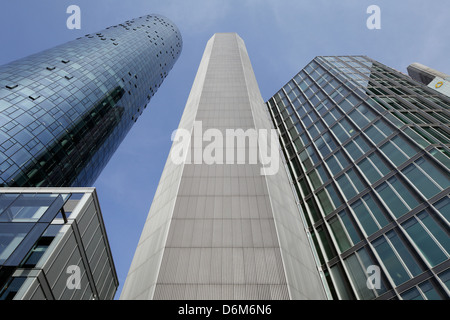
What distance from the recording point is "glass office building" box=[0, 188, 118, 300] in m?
16.4

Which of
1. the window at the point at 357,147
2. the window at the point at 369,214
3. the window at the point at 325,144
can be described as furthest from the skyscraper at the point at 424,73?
the window at the point at 369,214

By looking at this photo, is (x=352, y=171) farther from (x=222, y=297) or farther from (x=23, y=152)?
(x=23, y=152)

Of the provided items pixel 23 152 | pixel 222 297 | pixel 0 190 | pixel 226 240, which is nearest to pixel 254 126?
pixel 226 240

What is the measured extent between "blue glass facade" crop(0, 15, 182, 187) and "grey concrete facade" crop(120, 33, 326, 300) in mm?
30611

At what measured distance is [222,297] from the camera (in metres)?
12.6

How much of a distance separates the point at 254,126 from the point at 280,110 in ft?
86.5

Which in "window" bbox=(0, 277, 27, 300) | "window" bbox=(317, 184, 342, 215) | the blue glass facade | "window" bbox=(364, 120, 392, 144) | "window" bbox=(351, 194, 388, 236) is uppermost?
the blue glass facade

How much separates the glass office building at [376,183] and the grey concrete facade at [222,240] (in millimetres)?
5823

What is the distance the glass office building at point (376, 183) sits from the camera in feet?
59.2

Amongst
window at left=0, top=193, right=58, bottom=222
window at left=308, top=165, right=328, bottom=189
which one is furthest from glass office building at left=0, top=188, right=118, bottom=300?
window at left=308, top=165, right=328, bottom=189

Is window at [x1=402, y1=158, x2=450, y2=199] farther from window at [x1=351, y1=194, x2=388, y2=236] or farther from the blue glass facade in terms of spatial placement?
the blue glass facade

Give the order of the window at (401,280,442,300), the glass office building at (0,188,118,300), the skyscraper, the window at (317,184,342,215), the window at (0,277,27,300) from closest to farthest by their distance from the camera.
Result: the window at (0,277,27,300), the window at (401,280,442,300), the glass office building at (0,188,118,300), the window at (317,184,342,215), the skyscraper

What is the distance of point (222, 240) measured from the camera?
1546 centimetres
